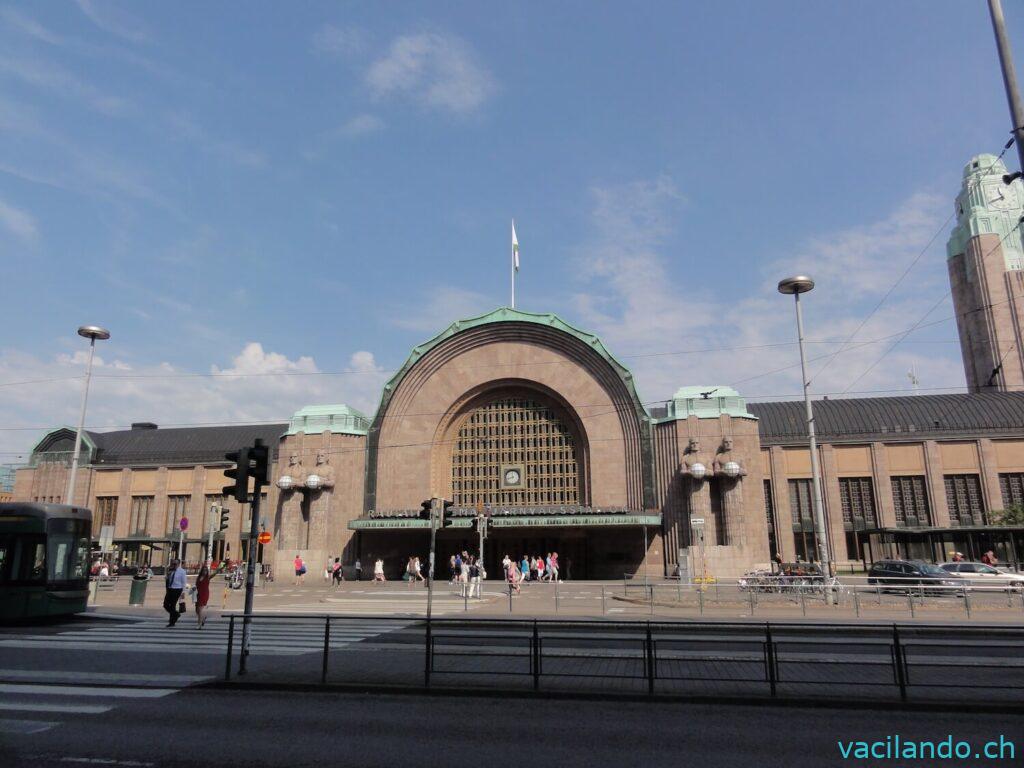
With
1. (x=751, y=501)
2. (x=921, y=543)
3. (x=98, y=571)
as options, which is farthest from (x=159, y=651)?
(x=921, y=543)

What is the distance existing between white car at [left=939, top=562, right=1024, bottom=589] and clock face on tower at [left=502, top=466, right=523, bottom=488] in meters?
22.1

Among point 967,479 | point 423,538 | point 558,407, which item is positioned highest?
point 558,407

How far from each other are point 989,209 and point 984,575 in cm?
6791

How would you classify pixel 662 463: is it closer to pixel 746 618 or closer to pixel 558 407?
pixel 558 407

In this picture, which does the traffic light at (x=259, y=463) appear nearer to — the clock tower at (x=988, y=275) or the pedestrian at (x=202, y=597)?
the pedestrian at (x=202, y=597)

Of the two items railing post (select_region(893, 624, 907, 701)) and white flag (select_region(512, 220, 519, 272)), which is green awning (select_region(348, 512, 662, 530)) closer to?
white flag (select_region(512, 220, 519, 272))

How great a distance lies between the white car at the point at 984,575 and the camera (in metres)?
24.5

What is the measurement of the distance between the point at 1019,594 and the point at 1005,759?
1856 cm

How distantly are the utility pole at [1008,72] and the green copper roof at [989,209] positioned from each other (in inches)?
3030

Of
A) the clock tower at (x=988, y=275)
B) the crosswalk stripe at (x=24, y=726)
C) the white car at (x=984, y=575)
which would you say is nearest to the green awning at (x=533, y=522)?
the white car at (x=984, y=575)

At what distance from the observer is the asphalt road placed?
6461mm

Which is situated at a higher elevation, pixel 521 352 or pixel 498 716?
pixel 521 352

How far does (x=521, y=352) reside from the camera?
41312 mm

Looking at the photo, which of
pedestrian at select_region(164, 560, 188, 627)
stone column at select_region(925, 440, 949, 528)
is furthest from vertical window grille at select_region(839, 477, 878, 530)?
pedestrian at select_region(164, 560, 188, 627)
